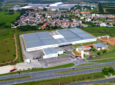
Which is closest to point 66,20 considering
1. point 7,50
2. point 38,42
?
point 38,42

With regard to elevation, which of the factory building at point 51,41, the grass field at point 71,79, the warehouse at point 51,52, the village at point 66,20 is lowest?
the grass field at point 71,79

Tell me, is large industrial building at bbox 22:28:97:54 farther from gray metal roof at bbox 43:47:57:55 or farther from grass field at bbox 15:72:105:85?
grass field at bbox 15:72:105:85

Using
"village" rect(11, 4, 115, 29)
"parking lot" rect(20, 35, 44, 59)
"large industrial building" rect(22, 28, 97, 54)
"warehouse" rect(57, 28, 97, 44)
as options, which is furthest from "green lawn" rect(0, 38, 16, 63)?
"village" rect(11, 4, 115, 29)

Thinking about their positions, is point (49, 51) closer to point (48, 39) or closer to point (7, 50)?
point (48, 39)

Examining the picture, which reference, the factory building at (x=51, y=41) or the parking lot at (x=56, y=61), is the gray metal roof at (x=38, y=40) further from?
the parking lot at (x=56, y=61)

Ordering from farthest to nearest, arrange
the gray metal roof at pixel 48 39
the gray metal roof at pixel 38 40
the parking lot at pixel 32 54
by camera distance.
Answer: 1. the gray metal roof at pixel 48 39
2. the gray metal roof at pixel 38 40
3. the parking lot at pixel 32 54

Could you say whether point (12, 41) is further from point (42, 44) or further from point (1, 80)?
point (1, 80)

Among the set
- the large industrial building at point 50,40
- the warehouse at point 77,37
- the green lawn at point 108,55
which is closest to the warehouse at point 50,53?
the large industrial building at point 50,40

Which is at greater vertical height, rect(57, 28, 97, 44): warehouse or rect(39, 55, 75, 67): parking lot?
rect(57, 28, 97, 44): warehouse
